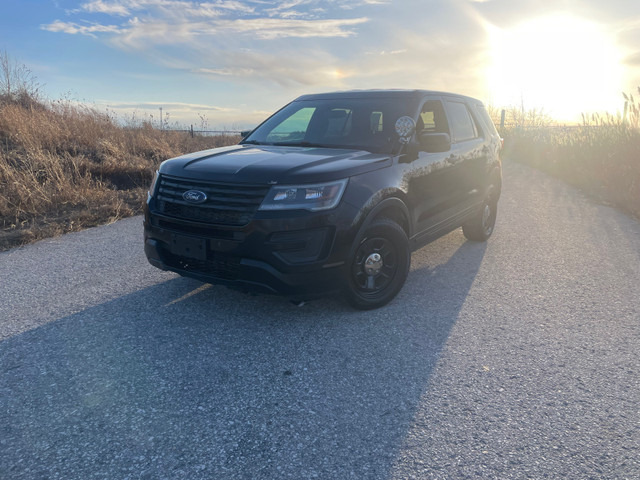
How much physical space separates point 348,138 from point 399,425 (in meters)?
2.76

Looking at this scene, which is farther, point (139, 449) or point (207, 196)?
point (207, 196)

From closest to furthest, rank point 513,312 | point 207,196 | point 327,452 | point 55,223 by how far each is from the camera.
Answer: point 327,452
point 207,196
point 513,312
point 55,223

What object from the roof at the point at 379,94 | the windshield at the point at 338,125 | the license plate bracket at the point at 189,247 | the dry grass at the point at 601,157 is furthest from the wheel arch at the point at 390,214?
the dry grass at the point at 601,157

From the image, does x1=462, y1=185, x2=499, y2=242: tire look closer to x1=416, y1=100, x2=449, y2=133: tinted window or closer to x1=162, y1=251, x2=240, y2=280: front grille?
x1=416, y1=100, x2=449, y2=133: tinted window

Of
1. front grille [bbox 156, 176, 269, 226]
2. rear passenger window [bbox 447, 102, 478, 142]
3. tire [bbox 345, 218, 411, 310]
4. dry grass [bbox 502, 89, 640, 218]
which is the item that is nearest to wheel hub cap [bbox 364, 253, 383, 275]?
tire [bbox 345, 218, 411, 310]

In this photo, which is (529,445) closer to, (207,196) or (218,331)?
(218,331)

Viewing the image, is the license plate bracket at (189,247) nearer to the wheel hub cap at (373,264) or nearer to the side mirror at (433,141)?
the wheel hub cap at (373,264)

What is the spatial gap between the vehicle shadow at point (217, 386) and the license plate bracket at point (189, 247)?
562 mm

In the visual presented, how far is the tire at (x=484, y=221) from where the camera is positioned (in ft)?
20.2

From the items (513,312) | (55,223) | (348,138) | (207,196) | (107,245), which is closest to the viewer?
(207,196)

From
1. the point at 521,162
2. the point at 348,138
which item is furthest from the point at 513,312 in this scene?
the point at 521,162

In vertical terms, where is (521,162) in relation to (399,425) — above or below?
above

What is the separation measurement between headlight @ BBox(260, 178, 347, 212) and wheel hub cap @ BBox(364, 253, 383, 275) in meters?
0.67

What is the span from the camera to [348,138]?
454 centimetres
